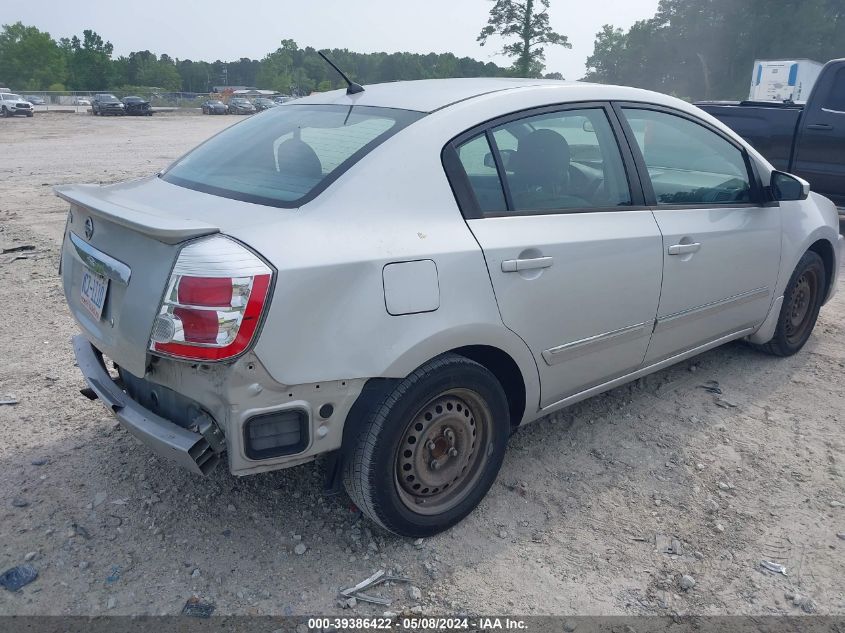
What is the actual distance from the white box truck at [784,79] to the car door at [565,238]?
30.7 m

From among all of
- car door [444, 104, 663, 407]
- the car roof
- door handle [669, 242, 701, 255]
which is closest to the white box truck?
door handle [669, 242, 701, 255]

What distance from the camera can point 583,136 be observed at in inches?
132

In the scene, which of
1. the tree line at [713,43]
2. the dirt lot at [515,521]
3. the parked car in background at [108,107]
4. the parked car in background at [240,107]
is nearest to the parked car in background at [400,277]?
the dirt lot at [515,521]

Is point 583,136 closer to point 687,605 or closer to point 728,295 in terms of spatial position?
point 728,295

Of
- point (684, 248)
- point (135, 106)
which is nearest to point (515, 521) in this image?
point (684, 248)

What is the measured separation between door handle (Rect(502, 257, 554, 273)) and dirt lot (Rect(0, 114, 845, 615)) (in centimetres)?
105

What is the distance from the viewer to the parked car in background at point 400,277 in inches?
92.0

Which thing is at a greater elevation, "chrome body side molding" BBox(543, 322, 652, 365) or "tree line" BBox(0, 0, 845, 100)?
"tree line" BBox(0, 0, 845, 100)

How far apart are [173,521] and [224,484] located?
0.99 feet

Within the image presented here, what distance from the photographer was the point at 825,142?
7938 millimetres

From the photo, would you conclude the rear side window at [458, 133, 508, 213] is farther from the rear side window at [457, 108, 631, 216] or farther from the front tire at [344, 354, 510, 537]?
the front tire at [344, 354, 510, 537]

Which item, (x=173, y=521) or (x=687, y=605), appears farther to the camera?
(x=173, y=521)

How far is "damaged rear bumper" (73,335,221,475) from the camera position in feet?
7.92

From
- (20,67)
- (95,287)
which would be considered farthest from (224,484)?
(20,67)
